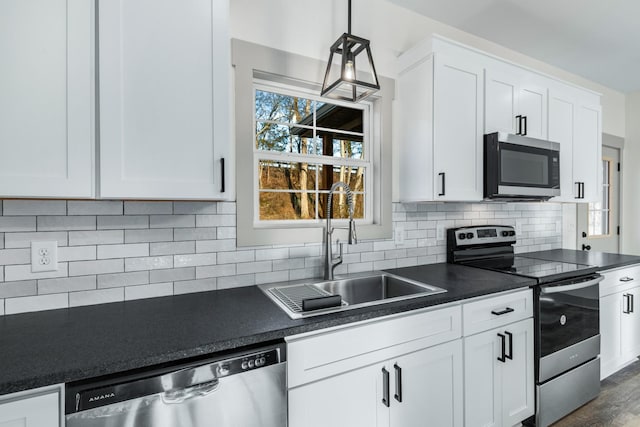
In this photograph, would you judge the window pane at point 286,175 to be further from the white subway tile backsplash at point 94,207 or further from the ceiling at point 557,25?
the ceiling at point 557,25

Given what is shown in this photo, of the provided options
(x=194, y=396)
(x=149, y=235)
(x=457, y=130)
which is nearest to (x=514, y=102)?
(x=457, y=130)

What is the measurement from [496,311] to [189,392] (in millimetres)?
1532

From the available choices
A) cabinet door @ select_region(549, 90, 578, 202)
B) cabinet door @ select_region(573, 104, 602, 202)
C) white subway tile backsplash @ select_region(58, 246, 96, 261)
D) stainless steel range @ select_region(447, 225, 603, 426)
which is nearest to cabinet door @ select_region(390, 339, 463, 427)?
stainless steel range @ select_region(447, 225, 603, 426)

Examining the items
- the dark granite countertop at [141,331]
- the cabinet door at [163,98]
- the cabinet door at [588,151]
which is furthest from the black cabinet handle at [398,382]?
the cabinet door at [588,151]

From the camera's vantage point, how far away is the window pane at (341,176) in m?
2.15

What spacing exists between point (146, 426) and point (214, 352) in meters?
0.26

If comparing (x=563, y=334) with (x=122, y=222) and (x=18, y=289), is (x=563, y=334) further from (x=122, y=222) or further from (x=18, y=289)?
(x=18, y=289)

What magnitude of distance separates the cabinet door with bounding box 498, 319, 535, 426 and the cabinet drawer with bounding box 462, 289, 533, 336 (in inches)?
2.3

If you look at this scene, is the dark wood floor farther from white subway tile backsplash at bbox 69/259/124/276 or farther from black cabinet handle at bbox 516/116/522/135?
white subway tile backsplash at bbox 69/259/124/276

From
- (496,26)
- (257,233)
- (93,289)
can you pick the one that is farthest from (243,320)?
(496,26)

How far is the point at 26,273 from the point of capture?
4.36ft

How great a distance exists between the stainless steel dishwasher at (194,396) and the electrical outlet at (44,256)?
2.30 ft

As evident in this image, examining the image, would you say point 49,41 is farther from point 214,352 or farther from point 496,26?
point 496,26

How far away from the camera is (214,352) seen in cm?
106
